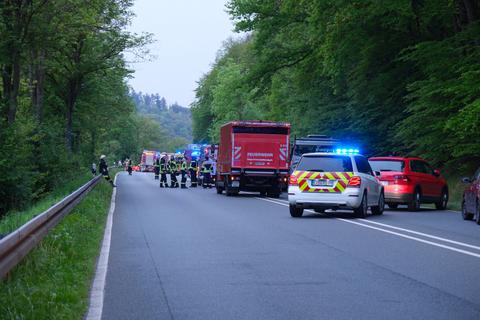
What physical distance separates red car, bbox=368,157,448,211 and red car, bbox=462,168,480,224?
379 centimetres

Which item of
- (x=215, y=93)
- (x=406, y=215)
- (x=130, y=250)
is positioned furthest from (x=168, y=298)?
(x=215, y=93)

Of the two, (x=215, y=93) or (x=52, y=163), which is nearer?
(x=52, y=163)

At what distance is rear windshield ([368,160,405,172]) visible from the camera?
25745 mm

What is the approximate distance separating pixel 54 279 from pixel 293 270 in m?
3.09

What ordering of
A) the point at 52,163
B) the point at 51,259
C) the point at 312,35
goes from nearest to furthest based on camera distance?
1. the point at 51,259
2. the point at 52,163
3. the point at 312,35

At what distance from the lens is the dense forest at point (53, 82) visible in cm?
2614

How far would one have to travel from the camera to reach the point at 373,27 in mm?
37812

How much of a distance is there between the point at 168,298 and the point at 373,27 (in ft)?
101

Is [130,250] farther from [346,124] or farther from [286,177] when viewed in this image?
[346,124]

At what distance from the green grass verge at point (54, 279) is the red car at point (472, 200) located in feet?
30.3

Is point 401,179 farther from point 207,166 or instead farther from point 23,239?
point 207,166

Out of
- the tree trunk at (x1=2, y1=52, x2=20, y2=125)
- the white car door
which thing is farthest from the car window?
the tree trunk at (x1=2, y1=52, x2=20, y2=125)

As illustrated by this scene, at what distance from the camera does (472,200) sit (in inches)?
805

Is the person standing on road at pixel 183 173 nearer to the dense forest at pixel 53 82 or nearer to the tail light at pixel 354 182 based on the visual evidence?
the dense forest at pixel 53 82
